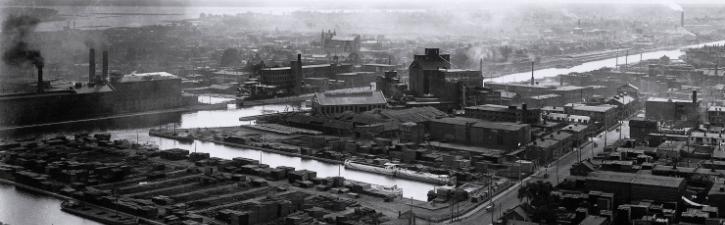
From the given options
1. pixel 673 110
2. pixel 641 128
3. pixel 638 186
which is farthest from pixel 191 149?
pixel 673 110

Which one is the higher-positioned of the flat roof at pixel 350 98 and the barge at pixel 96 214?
the flat roof at pixel 350 98

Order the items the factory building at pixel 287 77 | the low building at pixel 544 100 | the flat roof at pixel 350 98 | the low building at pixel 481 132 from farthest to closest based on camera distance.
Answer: the factory building at pixel 287 77
the low building at pixel 544 100
the flat roof at pixel 350 98
the low building at pixel 481 132

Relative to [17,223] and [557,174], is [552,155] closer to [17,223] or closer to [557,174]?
[557,174]

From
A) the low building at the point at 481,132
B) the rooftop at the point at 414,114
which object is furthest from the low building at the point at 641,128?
the rooftop at the point at 414,114

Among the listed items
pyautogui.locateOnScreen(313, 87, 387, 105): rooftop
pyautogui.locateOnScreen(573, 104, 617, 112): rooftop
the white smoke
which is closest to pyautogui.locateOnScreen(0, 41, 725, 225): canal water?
pyautogui.locateOnScreen(313, 87, 387, 105): rooftop

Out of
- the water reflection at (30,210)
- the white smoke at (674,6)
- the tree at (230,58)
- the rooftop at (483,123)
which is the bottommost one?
the water reflection at (30,210)

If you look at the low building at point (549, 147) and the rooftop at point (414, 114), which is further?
the rooftop at point (414, 114)

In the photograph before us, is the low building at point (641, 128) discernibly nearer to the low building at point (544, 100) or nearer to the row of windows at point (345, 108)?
the low building at point (544, 100)

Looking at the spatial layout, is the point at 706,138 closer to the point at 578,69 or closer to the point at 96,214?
the point at 96,214
